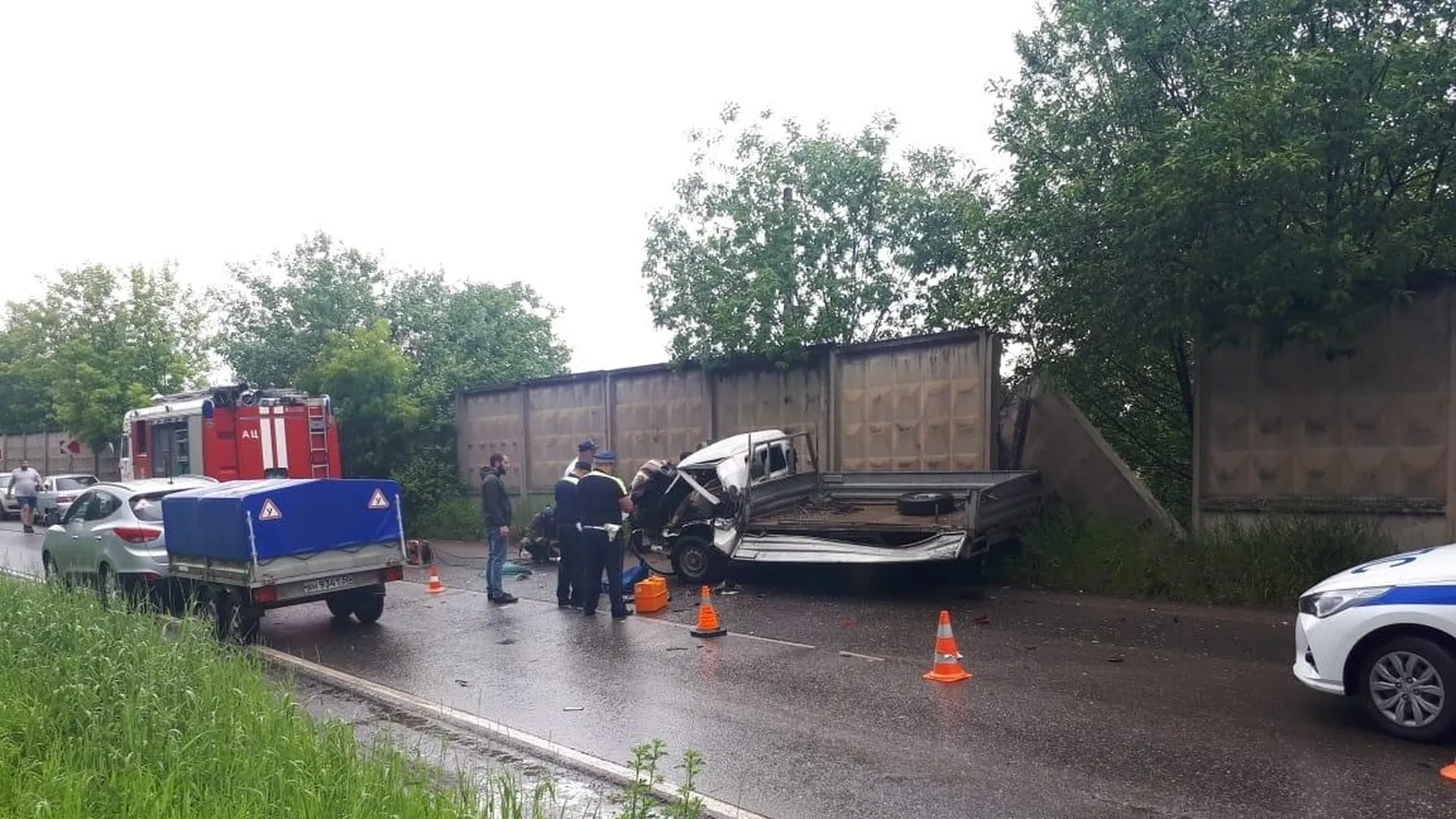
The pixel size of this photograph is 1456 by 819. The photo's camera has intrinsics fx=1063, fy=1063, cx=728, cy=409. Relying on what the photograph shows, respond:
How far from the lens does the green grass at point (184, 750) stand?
4203 millimetres

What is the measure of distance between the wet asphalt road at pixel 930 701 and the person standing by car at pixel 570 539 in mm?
289

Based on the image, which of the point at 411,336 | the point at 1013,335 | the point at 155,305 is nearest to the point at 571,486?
the point at 1013,335

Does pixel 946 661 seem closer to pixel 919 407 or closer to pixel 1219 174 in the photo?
pixel 1219 174

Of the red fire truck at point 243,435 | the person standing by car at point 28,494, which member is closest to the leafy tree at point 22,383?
the person standing by car at point 28,494

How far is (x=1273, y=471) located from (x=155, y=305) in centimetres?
3316

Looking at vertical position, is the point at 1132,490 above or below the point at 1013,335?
below

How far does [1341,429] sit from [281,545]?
34.2ft

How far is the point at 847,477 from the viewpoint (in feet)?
46.0

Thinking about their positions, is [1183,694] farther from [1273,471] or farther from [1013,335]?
[1013,335]

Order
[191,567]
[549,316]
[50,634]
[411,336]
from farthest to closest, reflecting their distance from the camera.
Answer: [549,316], [411,336], [191,567], [50,634]

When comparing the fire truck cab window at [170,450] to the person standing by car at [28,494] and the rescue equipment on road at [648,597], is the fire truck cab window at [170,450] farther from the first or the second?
the rescue equipment on road at [648,597]

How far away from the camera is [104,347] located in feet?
105

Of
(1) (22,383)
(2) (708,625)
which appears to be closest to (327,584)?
(2) (708,625)

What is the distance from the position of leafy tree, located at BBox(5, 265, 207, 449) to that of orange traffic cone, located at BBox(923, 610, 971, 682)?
2746 cm
